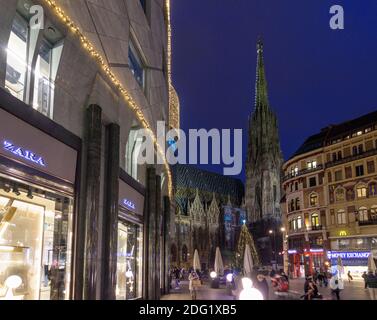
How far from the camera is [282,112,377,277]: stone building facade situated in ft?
177

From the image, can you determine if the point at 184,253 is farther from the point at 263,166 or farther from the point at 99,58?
the point at 99,58

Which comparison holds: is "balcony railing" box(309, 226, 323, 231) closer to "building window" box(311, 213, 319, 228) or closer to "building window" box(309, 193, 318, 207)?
"building window" box(311, 213, 319, 228)

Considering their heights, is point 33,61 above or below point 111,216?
above

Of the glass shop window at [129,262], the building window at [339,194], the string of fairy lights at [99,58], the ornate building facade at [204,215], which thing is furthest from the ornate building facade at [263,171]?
the string of fairy lights at [99,58]

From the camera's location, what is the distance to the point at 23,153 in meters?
11.1

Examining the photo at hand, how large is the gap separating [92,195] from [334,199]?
50.4 m

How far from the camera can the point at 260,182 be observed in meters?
129

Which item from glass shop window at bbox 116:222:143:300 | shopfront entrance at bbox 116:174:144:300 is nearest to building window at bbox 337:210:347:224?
shopfront entrance at bbox 116:174:144:300

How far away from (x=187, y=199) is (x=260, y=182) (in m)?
21.9

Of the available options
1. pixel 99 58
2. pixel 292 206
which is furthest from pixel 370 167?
pixel 99 58

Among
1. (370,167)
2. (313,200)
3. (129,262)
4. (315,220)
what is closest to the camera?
(129,262)

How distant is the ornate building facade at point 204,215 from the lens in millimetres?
114625

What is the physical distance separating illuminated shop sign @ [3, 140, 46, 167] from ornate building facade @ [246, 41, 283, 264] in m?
111
